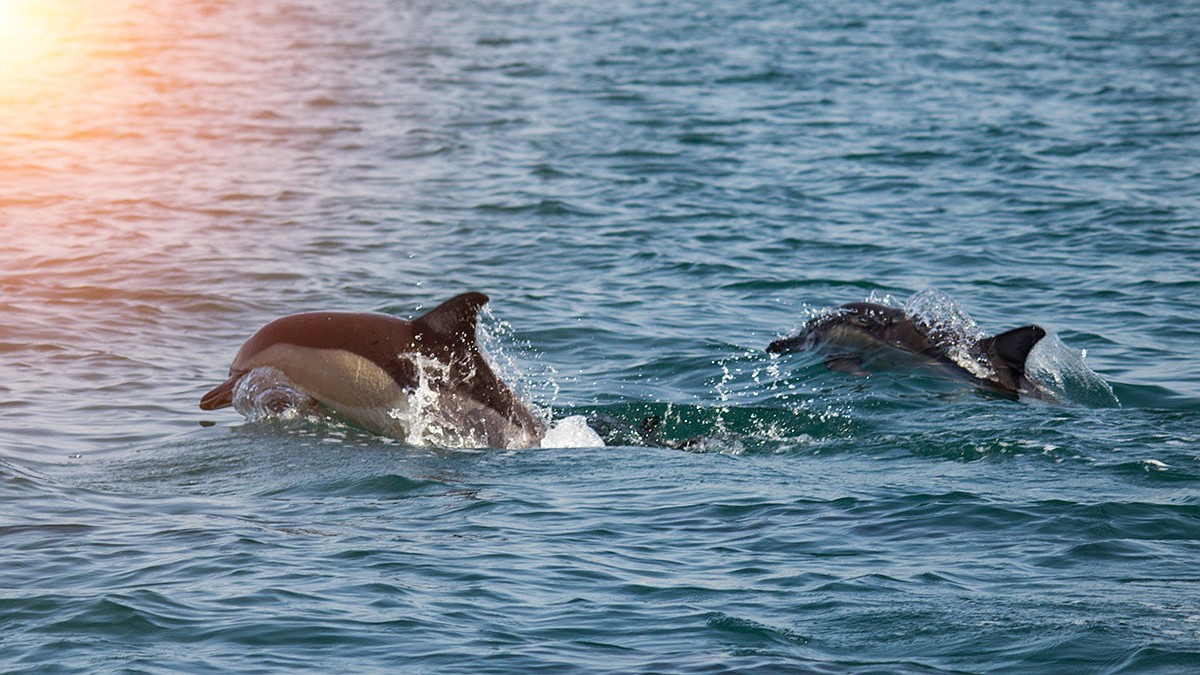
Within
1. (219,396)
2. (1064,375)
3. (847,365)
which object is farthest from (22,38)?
(1064,375)

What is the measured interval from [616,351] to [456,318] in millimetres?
4114

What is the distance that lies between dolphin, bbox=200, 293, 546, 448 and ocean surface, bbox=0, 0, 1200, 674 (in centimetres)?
22

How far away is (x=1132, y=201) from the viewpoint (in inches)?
861

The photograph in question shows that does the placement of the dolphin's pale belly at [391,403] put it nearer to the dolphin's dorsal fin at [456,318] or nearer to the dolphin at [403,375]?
the dolphin at [403,375]

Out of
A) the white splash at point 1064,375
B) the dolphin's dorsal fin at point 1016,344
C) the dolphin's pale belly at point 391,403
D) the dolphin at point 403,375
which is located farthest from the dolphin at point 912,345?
the dolphin's pale belly at point 391,403

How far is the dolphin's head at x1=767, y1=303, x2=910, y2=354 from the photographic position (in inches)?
591

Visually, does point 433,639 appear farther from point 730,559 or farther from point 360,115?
point 360,115

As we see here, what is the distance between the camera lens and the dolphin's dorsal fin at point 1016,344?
44.2 ft

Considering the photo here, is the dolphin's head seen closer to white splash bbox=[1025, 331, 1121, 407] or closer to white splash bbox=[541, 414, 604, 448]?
white splash bbox=[1025, 331, 1121, 407]

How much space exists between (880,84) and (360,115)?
32.8 ft

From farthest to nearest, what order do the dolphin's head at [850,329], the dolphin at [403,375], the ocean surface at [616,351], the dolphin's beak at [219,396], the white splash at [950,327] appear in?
the dolphin's head at [850,329] < the white splash at [950,327] < the dolphin's beak at [219,396] < the dolphin at [403,375] < the ocean surface at [616,351]

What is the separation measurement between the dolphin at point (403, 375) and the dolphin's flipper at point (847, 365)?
3403 mm

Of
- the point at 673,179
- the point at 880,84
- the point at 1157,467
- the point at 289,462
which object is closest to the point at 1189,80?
the point at 880,84

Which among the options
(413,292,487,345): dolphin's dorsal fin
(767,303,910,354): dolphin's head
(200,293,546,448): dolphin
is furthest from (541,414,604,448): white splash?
(767,303,910,354): dolphin's head
